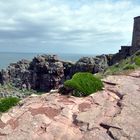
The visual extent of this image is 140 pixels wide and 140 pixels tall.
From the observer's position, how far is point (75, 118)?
1351 cm

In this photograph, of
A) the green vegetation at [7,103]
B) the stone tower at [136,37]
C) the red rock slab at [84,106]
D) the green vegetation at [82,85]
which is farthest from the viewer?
the stone tower at [136,37]

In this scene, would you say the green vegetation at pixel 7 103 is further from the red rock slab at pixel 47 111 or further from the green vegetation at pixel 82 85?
the green vegetation at pixel 82 85

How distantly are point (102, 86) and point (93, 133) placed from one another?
4786 millimetres

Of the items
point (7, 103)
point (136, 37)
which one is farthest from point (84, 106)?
point (136, 37)

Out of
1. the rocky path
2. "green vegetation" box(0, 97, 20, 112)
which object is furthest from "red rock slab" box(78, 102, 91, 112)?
"green vegetation" box(0, 97, 20, 112)

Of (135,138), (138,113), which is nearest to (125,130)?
(135,138)

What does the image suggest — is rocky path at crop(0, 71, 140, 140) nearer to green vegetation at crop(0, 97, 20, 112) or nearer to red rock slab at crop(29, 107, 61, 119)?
red rock slab at crop(29, 107, 61, 119)

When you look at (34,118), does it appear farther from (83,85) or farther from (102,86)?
(102,86)

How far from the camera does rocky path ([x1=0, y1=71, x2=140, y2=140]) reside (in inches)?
487

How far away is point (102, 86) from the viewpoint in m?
17.1

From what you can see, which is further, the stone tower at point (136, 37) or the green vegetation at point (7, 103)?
the stone tower at point (136, 37)

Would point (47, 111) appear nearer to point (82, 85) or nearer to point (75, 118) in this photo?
point (75, 118)

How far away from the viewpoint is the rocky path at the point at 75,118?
12359 millimetres

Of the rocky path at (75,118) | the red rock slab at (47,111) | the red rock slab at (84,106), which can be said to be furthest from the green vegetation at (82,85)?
the red rock slab at (47,111)
